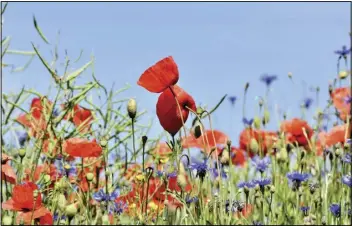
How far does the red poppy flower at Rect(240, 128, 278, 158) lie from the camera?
2861 millimetres

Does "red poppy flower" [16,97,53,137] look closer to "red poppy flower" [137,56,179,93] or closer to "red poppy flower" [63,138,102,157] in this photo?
"red poppy flower" [63,138,102,157]

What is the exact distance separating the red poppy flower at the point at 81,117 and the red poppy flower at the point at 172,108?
0.84 metres

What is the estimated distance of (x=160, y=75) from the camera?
1.62 meters

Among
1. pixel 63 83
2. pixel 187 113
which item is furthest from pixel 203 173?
pixel 63 83

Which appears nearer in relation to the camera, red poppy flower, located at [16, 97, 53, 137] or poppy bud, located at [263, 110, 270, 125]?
red poppy flower, located at [16, 97, 53, 137]

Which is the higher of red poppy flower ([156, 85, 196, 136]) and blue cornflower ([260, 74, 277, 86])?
blue cornflower ([260, 74, 277, 86])

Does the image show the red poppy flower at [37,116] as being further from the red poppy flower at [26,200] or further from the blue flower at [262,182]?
the blue flower at [262,182]

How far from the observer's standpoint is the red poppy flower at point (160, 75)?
1.62 meters

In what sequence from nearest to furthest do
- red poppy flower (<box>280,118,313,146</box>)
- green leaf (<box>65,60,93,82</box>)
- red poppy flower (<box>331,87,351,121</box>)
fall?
green leaf (<box>65,60,93,82</box>), red poppy flower (<box>331,87,351,121</box>), red poppy flower (<box>280,118,313,146</box>)


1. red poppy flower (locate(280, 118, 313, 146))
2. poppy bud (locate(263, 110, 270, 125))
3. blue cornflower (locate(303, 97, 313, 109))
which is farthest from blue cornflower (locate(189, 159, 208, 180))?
blue cornflower (locate(303, 97, 313, 109))

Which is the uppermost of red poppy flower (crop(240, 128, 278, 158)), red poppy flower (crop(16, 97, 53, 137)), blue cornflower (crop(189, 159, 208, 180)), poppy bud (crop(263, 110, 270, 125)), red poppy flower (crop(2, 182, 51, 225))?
A: poppy bud (crop(263, 110, 270, 125))

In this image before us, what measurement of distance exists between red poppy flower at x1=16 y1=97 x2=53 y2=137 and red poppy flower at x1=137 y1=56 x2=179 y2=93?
693 millimetres

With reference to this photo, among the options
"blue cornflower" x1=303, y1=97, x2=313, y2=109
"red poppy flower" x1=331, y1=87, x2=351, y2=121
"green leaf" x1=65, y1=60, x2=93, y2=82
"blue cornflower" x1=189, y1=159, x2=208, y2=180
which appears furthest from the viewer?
"blue cornflower" x1=303, y1=97, x2=313, y2=109

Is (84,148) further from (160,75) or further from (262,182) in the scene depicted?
(262,182)
